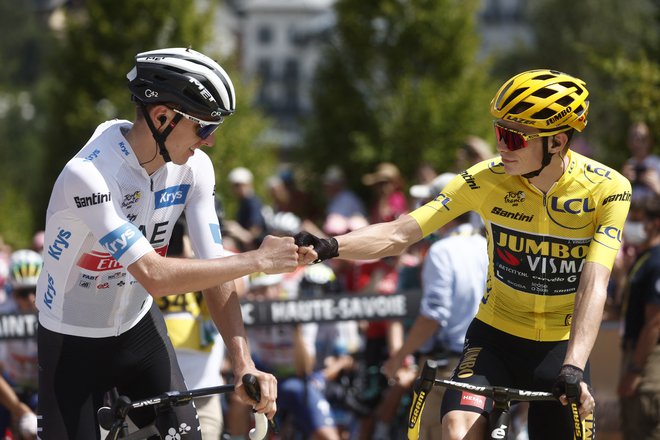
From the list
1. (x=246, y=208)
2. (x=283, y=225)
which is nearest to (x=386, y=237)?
(x=283, y=225)

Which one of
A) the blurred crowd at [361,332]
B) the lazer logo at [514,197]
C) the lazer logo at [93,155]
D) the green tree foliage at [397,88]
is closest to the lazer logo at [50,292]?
the lazer logo at [93,155]

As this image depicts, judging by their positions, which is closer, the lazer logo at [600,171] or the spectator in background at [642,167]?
the lazer logo at [600,171]

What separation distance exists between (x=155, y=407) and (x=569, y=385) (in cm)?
170

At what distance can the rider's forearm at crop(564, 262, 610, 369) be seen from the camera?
4586 mm

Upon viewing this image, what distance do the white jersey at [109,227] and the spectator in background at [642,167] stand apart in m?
5.40

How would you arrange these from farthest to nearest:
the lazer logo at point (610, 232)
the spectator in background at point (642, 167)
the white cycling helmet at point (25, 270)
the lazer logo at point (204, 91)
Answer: the spectator in background at point (642, 167) < the white cycling helmet at point (25, 270) < the lazer logo at point (610, 232) < the lazer logo at point (204, 91)

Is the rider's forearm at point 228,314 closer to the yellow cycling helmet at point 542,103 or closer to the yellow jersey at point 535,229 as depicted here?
the yellow jersey at point 535,229

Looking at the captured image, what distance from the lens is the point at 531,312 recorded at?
16.9 ft

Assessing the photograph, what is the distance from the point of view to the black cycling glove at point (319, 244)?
4676mm

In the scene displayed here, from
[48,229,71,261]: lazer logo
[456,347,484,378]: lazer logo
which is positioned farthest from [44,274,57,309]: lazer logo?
[456,347,484,378]: lazer logo

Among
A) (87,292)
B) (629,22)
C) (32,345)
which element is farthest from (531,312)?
(629,22)

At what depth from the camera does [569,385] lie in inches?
170

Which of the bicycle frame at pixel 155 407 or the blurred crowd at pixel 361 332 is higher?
the bicycle frame at pixel 155 407

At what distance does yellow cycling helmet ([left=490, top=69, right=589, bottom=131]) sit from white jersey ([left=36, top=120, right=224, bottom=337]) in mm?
1424
